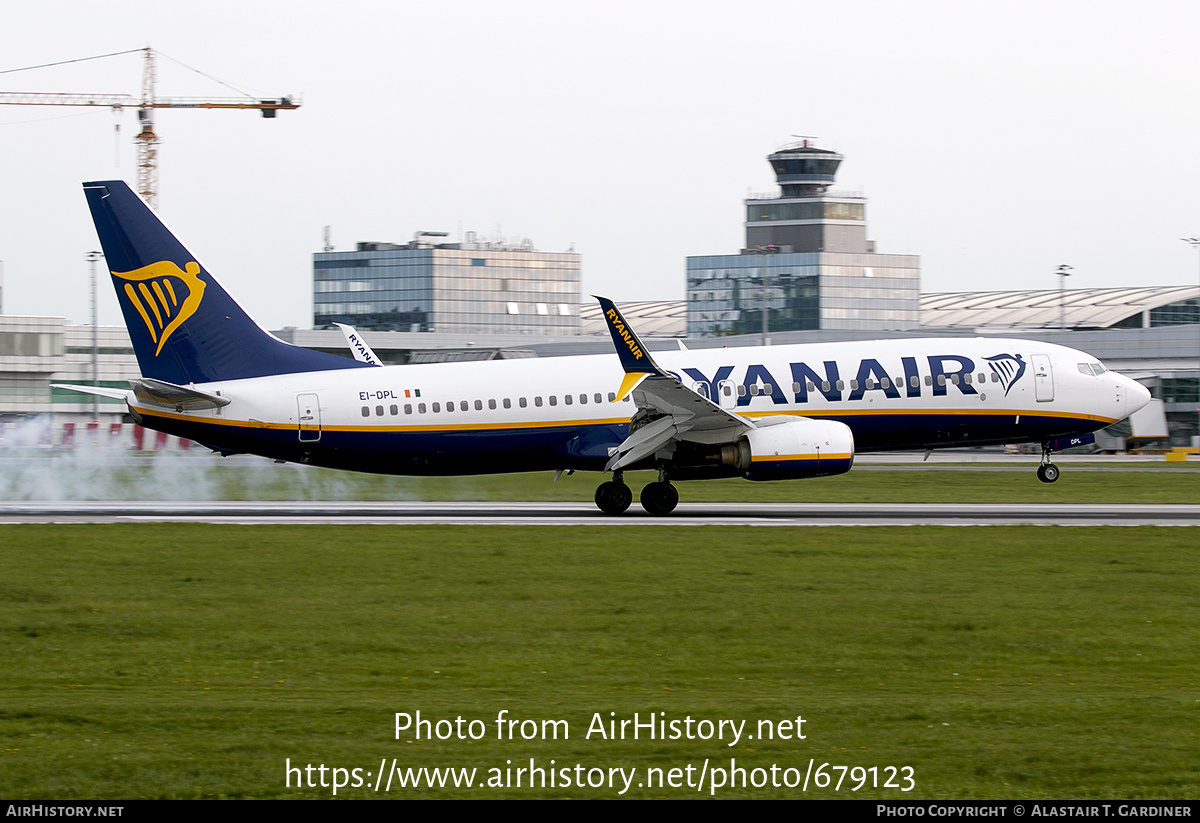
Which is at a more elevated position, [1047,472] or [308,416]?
[308,416]

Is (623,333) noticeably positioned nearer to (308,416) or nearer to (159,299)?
(308,416)

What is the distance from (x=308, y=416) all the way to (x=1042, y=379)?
2018 centimetres

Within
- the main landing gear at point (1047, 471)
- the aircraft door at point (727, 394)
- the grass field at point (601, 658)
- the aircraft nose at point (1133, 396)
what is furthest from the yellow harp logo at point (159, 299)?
the aircraft nose at point (1133, 396)

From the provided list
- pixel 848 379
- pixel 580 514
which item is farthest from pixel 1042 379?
pixel 580 514

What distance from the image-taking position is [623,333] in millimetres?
31312

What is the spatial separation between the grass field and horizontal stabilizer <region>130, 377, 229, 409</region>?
5.56m

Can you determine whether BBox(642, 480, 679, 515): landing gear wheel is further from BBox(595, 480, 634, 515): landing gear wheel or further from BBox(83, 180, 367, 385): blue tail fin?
BBox(83, 180, 367, 385): blue tail fin

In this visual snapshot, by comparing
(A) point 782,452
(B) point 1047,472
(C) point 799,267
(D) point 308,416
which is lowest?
(B) point 1047,472

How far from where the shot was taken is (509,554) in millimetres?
25422

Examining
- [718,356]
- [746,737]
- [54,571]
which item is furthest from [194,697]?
[718,356]

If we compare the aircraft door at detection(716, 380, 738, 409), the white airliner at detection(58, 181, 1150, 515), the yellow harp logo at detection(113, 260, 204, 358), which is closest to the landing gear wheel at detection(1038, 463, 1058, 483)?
the white airliner at detection(58, 181, 1150, 515)

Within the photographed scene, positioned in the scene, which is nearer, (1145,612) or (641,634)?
(641,634)

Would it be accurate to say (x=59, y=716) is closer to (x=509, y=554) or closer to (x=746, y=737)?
(x=746, y=737)

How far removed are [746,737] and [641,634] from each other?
5.59 meters
